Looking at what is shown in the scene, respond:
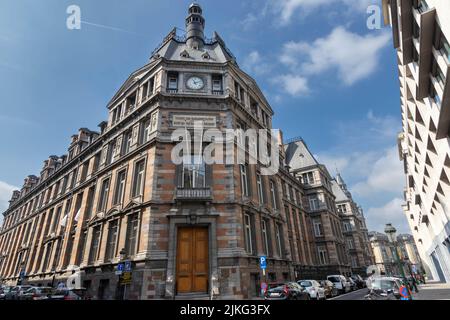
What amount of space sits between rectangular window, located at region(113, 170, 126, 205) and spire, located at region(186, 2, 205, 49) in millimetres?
14991

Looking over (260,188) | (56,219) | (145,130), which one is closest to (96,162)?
(145,130)

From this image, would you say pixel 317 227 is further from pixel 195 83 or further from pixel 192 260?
pixel 195 83

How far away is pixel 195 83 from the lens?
21047 millimetres

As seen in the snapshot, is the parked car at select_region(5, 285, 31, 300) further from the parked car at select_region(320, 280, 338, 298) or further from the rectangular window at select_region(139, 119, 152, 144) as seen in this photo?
the parked car at select_region(320, 280, 338, 298)

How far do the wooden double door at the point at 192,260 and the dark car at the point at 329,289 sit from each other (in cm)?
1061

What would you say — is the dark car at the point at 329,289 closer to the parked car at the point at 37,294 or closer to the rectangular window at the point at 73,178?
the parked car at the point at 37,294

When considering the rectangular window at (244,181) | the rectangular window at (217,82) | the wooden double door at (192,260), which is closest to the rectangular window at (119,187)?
the wooden double door at (192,260)

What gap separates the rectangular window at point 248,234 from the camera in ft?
56.4

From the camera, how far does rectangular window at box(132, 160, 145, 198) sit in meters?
18.5

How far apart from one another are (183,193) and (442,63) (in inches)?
589

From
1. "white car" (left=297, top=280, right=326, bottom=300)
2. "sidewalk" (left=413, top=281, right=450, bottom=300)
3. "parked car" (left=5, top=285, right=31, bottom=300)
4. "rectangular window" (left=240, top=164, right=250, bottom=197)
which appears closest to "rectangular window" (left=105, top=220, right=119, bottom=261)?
"parked car" (left=5, top=285, right=31, bottom=300)

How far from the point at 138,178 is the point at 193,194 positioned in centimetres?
541

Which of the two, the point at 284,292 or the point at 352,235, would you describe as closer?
the point at 284,292
